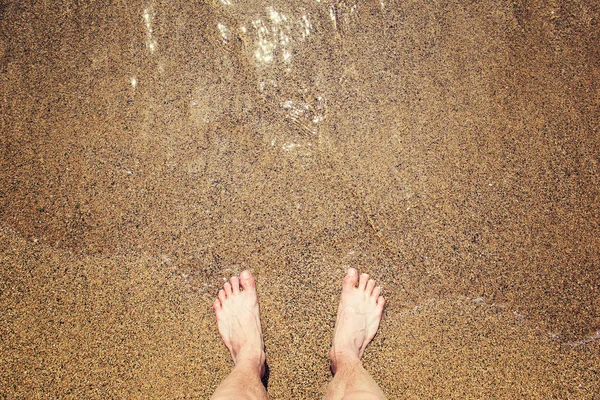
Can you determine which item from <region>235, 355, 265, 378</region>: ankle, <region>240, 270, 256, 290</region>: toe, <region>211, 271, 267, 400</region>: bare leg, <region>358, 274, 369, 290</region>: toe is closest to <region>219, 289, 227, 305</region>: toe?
<region>211, 271, 267, 400</region>: bare leg

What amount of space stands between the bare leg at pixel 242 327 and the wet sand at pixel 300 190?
63 millimetres

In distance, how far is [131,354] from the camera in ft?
5.82

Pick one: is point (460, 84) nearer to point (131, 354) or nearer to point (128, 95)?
point (128, 95)

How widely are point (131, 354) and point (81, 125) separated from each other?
1.22 m

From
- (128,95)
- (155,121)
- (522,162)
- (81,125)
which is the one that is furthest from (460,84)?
(81,125)

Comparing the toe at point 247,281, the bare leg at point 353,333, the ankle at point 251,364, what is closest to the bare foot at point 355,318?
the bare leg at point 353,333

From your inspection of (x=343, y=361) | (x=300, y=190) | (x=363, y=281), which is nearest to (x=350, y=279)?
(x=363, y=281)

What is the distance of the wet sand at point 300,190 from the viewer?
1.79 meters

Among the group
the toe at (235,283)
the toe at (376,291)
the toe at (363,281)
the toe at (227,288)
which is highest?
the toe at (363,281)

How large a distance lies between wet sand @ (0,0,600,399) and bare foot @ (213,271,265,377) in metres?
0.06

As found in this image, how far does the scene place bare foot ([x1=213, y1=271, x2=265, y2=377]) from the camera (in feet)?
5.81

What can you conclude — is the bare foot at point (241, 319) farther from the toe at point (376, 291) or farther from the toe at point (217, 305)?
the toe at point (376, 291)

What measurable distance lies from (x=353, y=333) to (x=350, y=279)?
26cm

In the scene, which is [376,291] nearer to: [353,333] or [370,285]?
[370,285]
